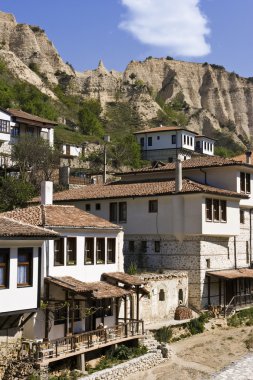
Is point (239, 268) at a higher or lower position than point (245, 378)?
higher

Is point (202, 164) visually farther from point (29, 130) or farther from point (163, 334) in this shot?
point (29, 130)

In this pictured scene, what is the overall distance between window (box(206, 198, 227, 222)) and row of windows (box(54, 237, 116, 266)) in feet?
27.1

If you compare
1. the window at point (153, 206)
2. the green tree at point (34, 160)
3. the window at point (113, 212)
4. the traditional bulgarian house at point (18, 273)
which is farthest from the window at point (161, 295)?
the green tree at point (34, 160)

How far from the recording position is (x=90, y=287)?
2650 cm

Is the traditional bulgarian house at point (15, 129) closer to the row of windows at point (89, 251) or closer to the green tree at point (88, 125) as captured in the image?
the green tree at point (88, 125)

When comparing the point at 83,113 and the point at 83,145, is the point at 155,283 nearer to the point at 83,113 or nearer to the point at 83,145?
the point at 83,145

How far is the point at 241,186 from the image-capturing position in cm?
4184

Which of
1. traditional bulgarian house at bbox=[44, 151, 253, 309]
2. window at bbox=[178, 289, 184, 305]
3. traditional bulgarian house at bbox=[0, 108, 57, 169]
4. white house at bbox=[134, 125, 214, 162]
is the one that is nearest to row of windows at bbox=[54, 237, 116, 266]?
window at bbox=[178, 289, 184, 305]

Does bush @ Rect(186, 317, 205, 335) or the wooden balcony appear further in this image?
bush @ Rect(186, 317, 205, 335)

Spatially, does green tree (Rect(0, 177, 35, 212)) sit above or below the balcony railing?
above

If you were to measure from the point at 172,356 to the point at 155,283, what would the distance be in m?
4.99

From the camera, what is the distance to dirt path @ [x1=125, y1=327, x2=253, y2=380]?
2714cm

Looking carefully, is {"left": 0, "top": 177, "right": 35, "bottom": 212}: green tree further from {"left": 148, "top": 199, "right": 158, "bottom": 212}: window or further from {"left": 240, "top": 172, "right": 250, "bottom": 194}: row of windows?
{"left": 240, "top": 172, "right": 250, "bottom": 194}: row of windows

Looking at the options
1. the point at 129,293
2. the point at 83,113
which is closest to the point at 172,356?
the point at 129,293
